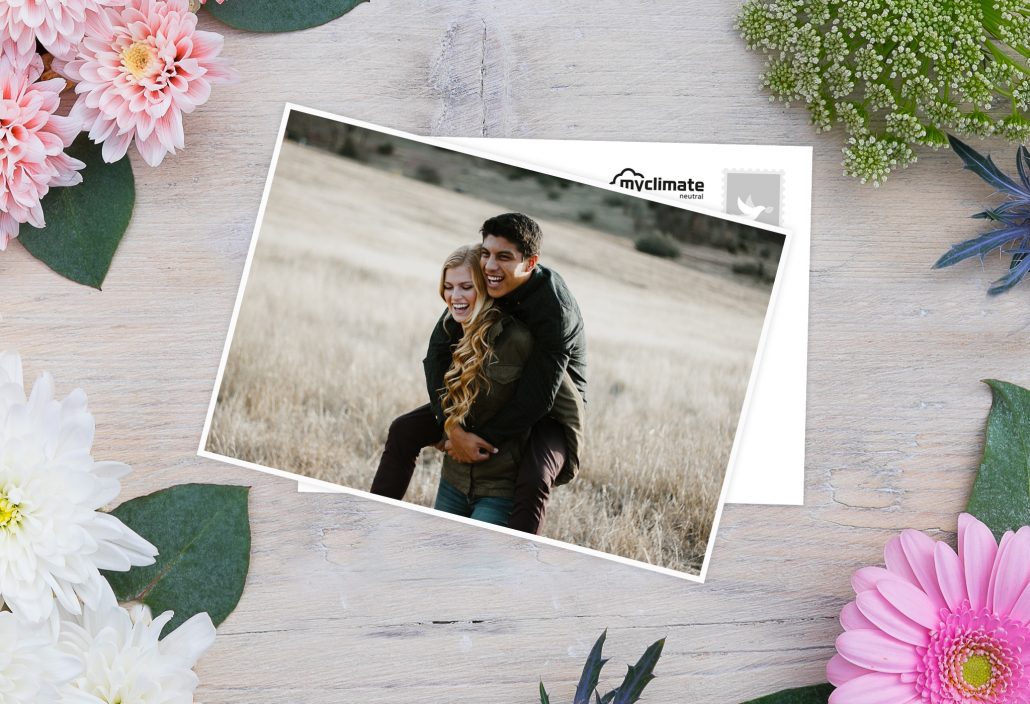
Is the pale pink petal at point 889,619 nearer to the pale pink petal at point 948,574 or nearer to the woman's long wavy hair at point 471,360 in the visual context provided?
the pale pink petal at point 948,574

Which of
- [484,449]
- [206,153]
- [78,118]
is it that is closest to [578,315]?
[484,449]

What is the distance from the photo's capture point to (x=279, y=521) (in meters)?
0.70

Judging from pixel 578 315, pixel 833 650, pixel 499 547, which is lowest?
pixel 833 650

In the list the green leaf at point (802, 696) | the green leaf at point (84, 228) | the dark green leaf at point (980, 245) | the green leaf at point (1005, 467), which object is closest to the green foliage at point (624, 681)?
the green leaf at point (802, 696)

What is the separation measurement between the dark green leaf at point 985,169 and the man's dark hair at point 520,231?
0.40m

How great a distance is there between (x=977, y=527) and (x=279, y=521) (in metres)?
0.63

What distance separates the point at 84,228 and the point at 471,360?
1.28 feet

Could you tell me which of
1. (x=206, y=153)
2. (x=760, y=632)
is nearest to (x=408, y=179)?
(x=206, y=153)

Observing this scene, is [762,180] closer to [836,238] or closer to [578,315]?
[836,238]

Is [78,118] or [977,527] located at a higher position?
[78,118]

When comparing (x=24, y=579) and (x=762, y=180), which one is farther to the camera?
(x=762, y=180)

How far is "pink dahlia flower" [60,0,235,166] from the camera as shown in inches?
25.7

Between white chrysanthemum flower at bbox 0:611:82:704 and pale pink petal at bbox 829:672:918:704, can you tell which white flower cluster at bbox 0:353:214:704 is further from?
pale pink petal at bbox 829:672:918:704

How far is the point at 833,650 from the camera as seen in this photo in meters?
0.70
